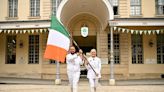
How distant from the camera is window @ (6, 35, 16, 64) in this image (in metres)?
24.4

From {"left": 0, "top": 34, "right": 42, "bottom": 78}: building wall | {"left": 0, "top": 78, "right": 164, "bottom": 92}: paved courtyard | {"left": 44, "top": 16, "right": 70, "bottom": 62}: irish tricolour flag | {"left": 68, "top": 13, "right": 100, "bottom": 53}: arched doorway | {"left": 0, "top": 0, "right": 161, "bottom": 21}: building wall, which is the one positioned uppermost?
{"left": 0, "top": 0, "right": 161, "bottom": 21}: building wall

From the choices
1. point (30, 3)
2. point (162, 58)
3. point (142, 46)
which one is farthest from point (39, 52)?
point (162, 58)

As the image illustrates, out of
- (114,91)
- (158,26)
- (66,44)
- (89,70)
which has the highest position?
(158,26)

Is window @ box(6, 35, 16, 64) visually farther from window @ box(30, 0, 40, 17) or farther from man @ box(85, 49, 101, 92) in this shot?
man @ box(85, 49, 101, 92)

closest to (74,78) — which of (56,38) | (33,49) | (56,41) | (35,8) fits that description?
(56,41)

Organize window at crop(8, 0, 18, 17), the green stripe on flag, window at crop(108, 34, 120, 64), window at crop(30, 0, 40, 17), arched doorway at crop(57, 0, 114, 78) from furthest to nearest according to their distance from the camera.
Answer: window at crop(8, 0, 18, 17) → window at crop(30, 0, 40, 17) → window at crop(108, 34, 120, 64) → arched doorway at crop(57, 0, 114, 78) → the green stripe on flag

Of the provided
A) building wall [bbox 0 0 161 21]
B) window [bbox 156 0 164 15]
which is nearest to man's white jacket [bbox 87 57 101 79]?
building wall [bbox 0 0 161 21]

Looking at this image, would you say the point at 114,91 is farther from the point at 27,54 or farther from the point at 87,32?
the point at 27,54

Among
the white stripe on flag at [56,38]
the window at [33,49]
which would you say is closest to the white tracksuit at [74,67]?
the white stripe on flag at [56,38]

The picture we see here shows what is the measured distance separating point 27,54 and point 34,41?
1.14m

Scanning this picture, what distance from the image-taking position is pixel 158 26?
69.8ft

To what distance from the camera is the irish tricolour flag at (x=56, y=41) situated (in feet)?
38.4

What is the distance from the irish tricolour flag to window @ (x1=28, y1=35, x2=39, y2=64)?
1234 centimetres

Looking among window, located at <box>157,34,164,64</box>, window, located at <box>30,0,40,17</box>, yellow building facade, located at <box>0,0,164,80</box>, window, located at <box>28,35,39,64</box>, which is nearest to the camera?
yellow building facade, located at <box>0,0,164,80</box>
